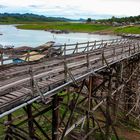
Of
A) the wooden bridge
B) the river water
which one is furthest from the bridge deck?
the river water

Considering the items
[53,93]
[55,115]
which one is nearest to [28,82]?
[53,93]

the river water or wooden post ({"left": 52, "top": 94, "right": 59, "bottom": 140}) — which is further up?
wooden post ({"left": 52, "top": 94, "right": 59, "bottom": 140})

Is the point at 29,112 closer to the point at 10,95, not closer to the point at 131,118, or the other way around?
the point at 10,95

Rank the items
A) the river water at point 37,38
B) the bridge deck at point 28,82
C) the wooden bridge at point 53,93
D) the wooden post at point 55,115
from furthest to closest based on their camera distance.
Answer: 1. the river water at point 37,38
2. the wooden post at point 55,115
3. the wooden bridge at point 53,93
4. the bridge deck at point 28,82

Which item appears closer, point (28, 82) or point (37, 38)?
point (28, 82)

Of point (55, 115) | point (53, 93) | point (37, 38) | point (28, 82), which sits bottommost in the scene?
point (37, 38)

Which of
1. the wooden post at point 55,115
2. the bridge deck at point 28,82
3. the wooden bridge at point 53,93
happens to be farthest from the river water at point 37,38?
the wooden post at point 55,115

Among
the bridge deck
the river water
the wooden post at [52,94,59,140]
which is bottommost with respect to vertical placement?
the river water

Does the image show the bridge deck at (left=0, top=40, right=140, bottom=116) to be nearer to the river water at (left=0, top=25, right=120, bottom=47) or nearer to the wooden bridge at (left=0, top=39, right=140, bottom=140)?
the wooden bridge at (left=0, top=39, right=140, bottom=140)

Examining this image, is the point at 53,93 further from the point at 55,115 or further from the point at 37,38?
the point at 37,38

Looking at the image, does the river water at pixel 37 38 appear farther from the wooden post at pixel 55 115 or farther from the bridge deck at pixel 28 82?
the wooden post at pixel 55 115

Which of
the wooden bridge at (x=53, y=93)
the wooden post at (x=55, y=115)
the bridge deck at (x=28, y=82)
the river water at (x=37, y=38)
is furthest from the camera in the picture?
the river water at (x=37, y=38)

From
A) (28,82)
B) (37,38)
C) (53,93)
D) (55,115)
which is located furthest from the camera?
(37,38)

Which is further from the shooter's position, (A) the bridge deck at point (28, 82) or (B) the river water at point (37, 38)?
(B) the river water at point (37, 38)
